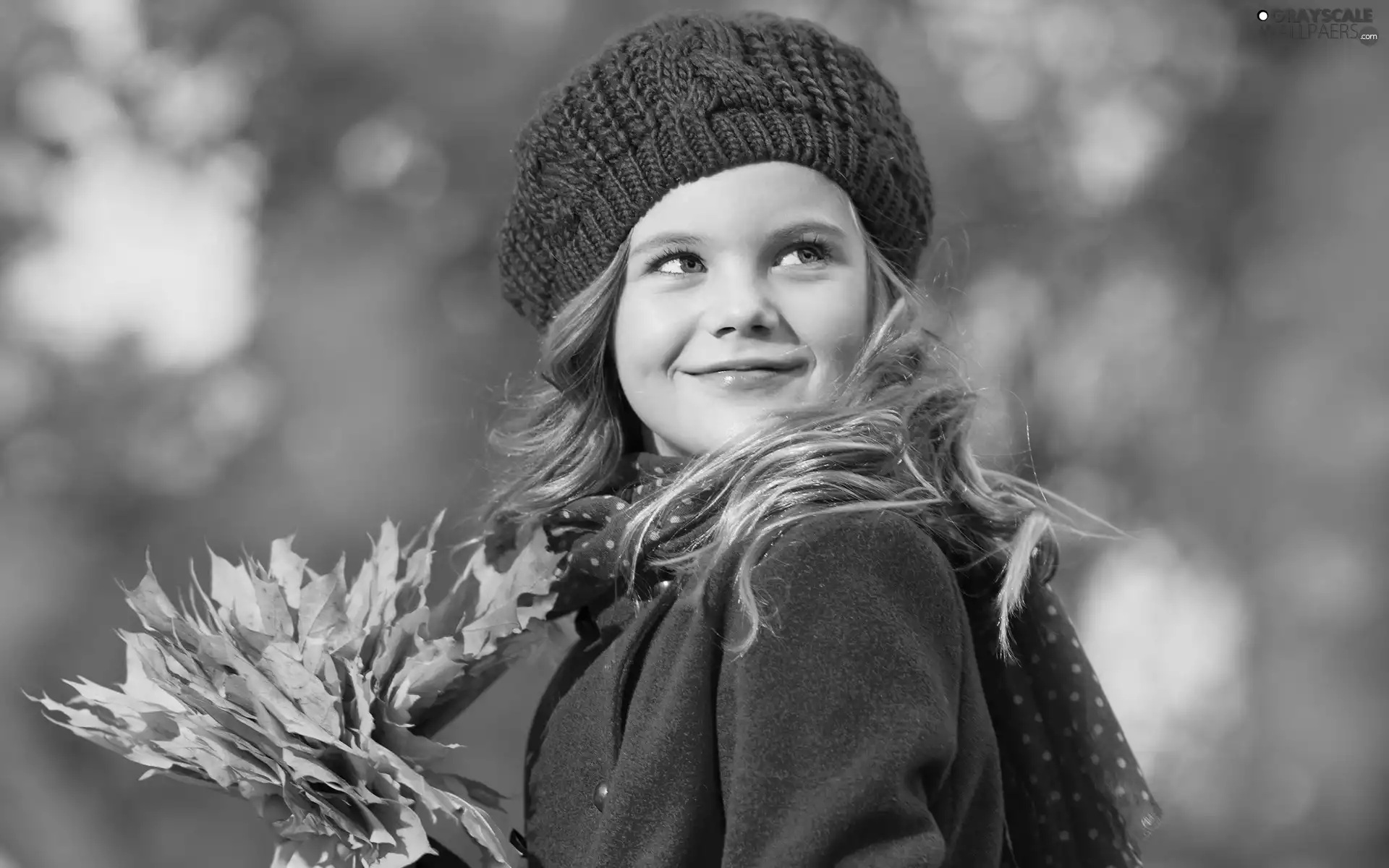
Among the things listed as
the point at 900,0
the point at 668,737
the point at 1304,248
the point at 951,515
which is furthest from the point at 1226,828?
the point at 668,737

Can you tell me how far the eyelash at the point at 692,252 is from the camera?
5.03 feet

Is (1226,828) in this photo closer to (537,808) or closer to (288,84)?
(537,808)

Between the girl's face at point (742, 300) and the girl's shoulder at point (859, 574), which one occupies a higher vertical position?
the girl's face at point (742, 300)

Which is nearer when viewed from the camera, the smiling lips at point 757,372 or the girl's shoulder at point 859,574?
the girl's shoulder at point 859,574

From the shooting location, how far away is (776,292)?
1.50 metres

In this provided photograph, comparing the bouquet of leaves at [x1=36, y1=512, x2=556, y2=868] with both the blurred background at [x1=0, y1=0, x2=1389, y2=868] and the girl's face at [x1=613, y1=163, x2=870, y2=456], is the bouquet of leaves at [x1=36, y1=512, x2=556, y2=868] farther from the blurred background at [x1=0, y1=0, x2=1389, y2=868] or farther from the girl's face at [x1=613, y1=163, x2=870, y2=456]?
the blurred background at [x1=0, y1=0, x2=1389, y2=868]

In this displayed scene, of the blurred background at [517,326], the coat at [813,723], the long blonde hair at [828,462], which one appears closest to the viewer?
the coat at [813,723]

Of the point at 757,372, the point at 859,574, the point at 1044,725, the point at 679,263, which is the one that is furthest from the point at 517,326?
the point at 859,574

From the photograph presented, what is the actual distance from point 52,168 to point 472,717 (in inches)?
81.1

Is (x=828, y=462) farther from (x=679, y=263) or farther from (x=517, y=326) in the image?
(x=517, y=326)

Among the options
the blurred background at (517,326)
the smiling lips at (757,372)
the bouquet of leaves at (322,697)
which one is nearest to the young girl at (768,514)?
the smiling lips at (757,372)

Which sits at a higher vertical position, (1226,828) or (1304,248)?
(1304,248)

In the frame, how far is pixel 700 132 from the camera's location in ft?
5.08

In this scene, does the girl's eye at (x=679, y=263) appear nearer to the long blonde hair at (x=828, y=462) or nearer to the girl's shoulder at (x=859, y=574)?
the long blonde hair at (x=828, y=462)
